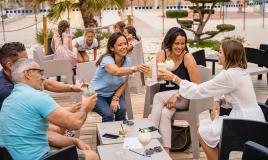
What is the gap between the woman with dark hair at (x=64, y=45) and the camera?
24.2 feet

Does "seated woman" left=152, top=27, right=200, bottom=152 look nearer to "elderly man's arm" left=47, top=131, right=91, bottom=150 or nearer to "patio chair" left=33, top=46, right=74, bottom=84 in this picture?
"elderly man's arm" left=47, top=131, right=91, bottom=150

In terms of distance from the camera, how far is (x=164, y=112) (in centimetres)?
436

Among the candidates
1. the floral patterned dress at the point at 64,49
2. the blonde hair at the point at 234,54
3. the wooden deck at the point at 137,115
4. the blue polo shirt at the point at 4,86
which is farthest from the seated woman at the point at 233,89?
the floral patterned dress at the point at 64,49

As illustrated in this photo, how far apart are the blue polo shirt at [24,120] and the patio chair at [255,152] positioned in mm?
1311

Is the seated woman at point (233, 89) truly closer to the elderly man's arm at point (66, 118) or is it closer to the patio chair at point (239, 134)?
the patio chair at point (239, 134)

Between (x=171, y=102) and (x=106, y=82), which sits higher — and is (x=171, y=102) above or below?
below

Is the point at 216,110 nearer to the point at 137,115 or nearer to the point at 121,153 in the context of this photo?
the point at 121,153

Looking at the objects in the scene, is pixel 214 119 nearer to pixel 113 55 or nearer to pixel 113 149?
pixel 113 149

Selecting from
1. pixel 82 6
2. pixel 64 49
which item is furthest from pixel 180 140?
pixel 82 6

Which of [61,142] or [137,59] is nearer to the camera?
[61,142]

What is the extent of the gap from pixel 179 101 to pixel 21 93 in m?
2.02

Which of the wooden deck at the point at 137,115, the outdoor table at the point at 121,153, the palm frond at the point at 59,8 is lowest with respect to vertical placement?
the wooden deck at the point at 137,115

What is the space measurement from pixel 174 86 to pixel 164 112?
0.51m

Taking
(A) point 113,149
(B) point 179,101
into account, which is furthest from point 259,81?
(A) point 113,149
